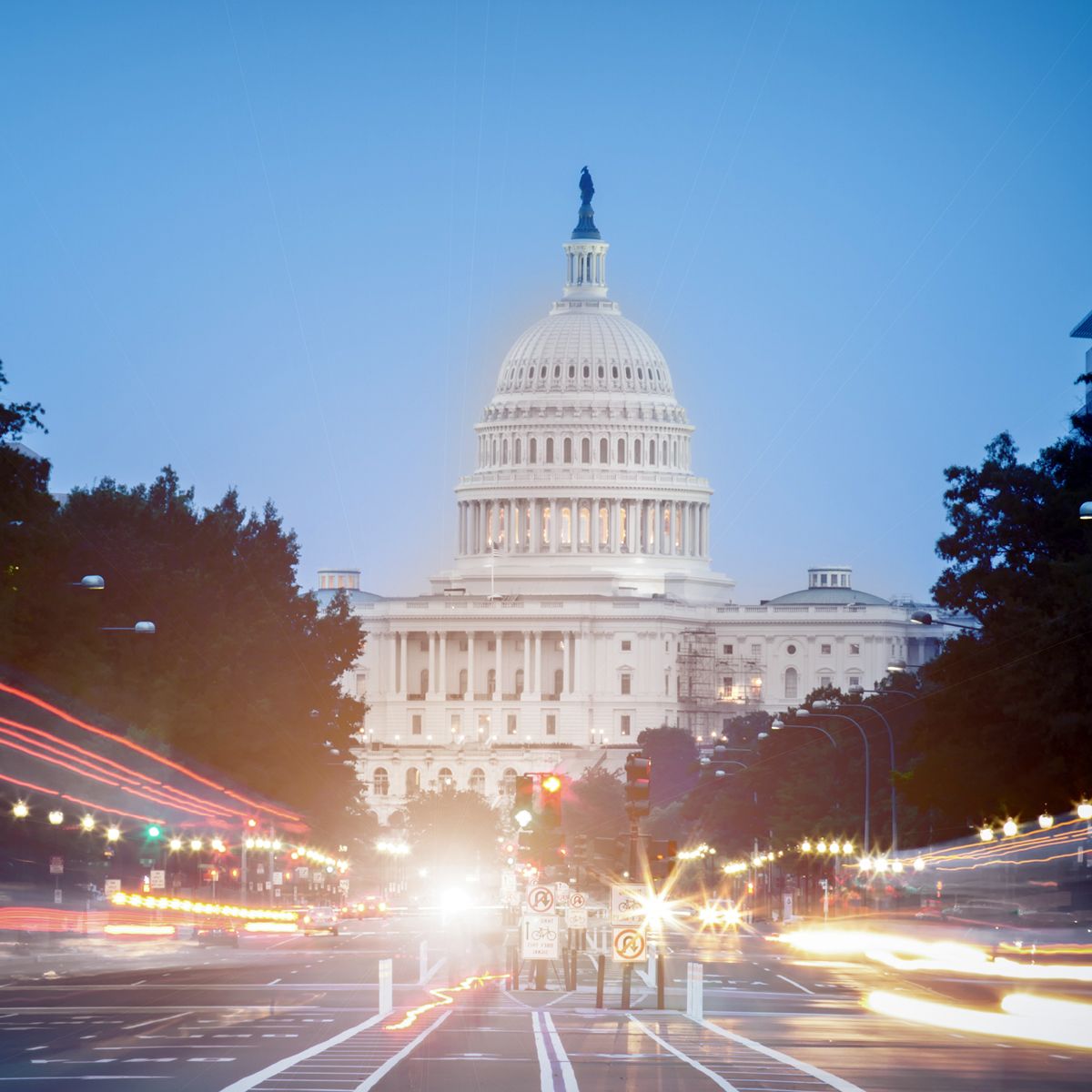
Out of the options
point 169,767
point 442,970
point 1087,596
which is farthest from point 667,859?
point 169,767

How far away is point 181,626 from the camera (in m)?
106

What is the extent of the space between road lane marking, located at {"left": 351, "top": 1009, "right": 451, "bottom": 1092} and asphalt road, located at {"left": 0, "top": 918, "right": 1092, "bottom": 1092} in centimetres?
4

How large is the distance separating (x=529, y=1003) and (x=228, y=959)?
90.4 ft

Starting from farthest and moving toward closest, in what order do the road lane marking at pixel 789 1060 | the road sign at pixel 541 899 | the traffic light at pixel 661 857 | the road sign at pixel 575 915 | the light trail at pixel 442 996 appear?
1. the road sign at pixel 575 915
2. the road sign at pixel 541 899
3. the traffic light at pixel 661 857
4. the light trail at pixel 442 996
5. the road lane marking at pixel 789 1060

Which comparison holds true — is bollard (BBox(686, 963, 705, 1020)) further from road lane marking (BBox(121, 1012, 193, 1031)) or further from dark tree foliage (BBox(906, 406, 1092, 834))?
dark tree foliage (BBox(906, 406, 1092, 834))

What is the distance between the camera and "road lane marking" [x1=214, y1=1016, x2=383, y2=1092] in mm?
29769

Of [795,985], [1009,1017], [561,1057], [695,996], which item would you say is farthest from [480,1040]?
[795,985]

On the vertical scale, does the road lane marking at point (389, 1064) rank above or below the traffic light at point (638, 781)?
below

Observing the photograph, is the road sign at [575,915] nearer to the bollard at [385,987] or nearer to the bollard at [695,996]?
the bollard at [695,996]

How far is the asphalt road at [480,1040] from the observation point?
3147 centimetres

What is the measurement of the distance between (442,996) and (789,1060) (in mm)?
18044

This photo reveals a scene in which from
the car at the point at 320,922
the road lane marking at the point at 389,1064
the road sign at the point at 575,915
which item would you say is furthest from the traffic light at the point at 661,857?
the car at the point at 320,922

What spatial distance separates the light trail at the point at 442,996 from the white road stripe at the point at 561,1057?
82.2 inches

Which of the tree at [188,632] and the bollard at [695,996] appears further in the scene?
the tree at [188,632]
